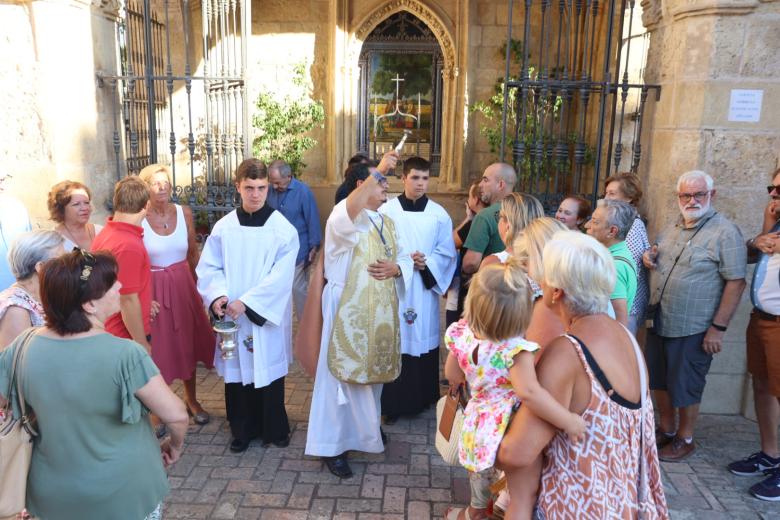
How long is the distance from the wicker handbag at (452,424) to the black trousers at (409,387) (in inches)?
58.5

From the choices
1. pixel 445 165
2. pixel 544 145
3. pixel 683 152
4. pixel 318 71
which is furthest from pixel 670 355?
pixel 318 71

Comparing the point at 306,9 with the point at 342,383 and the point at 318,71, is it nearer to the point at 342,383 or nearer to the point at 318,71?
the point at 318,71

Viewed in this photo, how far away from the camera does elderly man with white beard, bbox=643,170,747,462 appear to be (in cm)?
341

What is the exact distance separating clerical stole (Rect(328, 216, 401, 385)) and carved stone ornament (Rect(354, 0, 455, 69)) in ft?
24.6

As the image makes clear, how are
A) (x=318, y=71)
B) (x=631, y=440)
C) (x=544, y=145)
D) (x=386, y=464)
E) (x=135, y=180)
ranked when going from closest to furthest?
(x=631, y=440), (x=135, y=180), (x=386, y=464), (x=544, y=145), (x=318, y=71)

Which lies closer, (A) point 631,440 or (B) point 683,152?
(A) point 631,440

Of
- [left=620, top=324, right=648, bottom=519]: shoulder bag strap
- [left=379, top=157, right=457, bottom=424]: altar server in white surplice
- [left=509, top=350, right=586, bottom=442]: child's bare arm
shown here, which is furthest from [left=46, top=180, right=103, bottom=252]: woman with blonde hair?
[left=620, top=324, right=648, bottom=519]: shoulder bag strap

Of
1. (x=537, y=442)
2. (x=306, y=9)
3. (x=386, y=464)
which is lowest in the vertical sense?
(x=386, y=464)

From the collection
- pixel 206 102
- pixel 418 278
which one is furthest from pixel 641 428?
pixel 206 102

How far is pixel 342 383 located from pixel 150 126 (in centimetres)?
268

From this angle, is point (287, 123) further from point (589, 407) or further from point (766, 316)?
point (589, 407)

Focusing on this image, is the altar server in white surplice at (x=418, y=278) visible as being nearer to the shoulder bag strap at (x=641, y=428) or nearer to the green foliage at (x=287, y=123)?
the shoulder bag strap at (x=641, y=428)

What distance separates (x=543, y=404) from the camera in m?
1.82

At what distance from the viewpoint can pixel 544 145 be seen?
15.1ft
